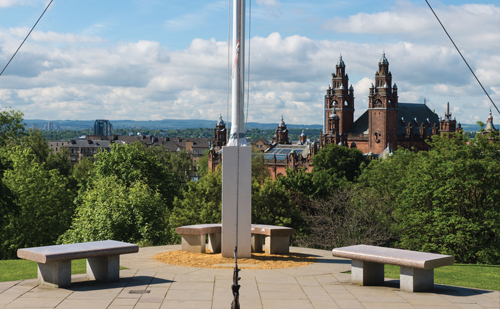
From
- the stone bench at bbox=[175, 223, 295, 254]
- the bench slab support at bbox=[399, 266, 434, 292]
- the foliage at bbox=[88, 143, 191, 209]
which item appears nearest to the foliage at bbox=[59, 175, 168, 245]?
the stone bench at bbox=[175, 223, 295, 254]

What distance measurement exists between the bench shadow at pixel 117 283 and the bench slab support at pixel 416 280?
4877 mm

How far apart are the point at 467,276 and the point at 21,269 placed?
10.9 metres

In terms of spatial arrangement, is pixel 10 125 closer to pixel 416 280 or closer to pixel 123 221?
pixel 123 221

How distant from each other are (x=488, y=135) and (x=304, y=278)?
981 inches

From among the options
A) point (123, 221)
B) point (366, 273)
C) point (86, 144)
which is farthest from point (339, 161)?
point (86, 144)

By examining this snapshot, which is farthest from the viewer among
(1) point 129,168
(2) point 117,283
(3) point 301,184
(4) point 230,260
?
(3) point 301,184

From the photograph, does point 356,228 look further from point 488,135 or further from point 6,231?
point 6,231

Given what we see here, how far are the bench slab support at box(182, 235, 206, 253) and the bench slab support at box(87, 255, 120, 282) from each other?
4015mm

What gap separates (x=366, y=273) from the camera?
11.6 meters

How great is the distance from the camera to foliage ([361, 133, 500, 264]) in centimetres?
2908

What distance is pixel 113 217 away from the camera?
24.5 meters

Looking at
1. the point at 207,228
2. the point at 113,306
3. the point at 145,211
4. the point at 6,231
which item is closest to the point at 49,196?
the point at 6,231

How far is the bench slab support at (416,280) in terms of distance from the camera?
10938 millimetres

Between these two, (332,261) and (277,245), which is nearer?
(332,261)
